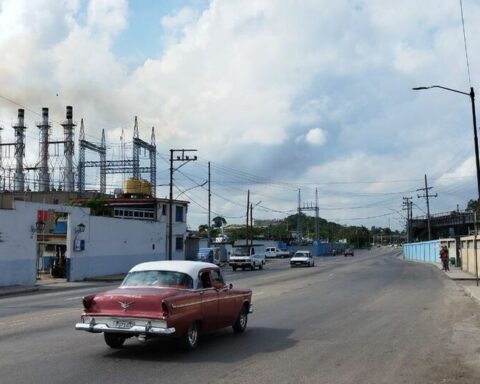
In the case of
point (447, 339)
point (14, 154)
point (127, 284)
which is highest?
point (14, 154)

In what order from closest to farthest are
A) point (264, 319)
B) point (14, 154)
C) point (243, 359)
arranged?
point (243, 359), point (264, 319), point (14, 154)

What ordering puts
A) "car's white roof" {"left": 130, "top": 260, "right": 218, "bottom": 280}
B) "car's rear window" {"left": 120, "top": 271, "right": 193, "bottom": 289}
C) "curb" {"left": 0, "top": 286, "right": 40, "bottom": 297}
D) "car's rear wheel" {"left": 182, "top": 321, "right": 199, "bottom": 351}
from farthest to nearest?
"curb" {"left": 0, "top": 286, "right": 40, "bottom": 297}
"car's white roof" {"left": 130, "top": 260, "right": 218, "bottom": 280}
"car's rear window" {"left": 120, "top": 271, "right": 193, "bottom": 289}
"car's rear wheel" {"left": 182, "top": 321, "right": 199, "bottom": 351}

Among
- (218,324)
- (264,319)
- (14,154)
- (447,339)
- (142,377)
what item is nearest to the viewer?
(142,377)

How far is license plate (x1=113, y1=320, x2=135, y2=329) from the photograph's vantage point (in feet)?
31.6

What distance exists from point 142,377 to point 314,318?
814 cm

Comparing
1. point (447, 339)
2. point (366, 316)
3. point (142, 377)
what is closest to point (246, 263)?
point (366, 316)

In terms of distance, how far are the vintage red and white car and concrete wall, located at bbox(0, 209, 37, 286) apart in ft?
79.4

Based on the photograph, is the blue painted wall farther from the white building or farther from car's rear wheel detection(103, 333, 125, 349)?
car's rear wheel detection(103, 333, 125, 349)

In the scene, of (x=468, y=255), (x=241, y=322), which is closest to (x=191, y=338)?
(x=241, y=322)

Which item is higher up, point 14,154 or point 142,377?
point 14,154

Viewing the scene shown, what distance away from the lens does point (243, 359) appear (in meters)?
9.75

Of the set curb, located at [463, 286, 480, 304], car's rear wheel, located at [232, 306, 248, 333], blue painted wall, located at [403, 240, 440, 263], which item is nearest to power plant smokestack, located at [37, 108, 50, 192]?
blue painted wall, located at [403, 240, 440, 263]

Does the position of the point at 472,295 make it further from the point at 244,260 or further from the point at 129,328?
the point at 244,260

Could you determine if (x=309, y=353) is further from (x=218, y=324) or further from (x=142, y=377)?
(x=142, y=377)
